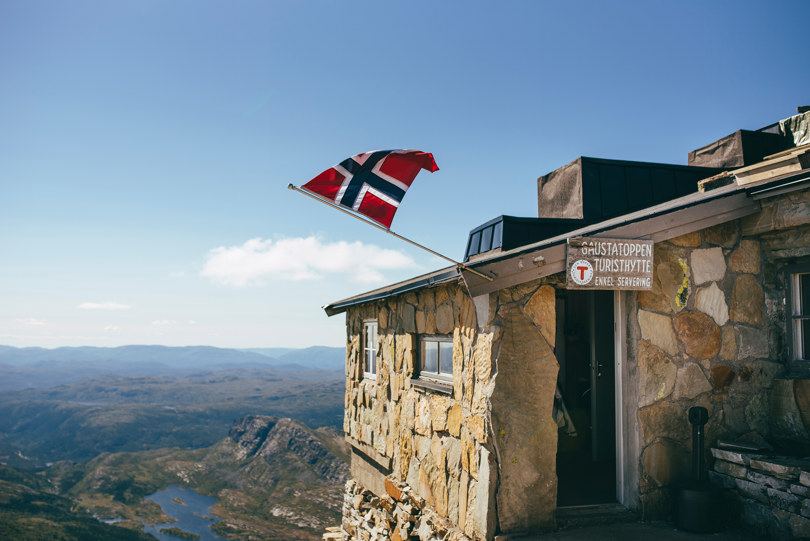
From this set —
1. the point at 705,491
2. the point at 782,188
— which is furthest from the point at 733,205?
the point at 705,491

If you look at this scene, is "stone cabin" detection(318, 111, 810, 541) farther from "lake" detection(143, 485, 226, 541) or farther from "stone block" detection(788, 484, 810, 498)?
"lake" detection(143, 485, 226, 541)

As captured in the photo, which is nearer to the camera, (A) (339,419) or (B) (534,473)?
(B) (534,473)

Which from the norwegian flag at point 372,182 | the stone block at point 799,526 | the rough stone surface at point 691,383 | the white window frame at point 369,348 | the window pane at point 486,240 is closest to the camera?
the stone block at point 799,526

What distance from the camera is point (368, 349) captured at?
31.0 feet

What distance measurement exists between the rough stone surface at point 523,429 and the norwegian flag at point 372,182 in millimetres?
1522

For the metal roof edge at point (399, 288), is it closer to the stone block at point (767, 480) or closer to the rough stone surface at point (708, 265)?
the rough stone surface at point (708, 265)

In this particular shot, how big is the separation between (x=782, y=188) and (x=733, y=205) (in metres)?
0.42

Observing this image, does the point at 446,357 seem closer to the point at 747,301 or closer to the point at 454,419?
the point at 454,419

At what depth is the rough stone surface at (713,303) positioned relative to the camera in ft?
17.8

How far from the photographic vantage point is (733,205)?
526 centimetres

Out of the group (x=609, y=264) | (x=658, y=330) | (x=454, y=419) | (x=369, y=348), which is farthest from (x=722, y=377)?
(x=369, y=348)

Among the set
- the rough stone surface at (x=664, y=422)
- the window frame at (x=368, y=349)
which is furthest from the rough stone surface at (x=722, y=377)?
the window frame at (x=368, y=349)

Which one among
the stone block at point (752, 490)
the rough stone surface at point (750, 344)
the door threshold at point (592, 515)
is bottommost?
the door threshold at point (592, 515)

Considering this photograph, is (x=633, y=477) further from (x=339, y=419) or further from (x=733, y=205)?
(x=339, y=419)
